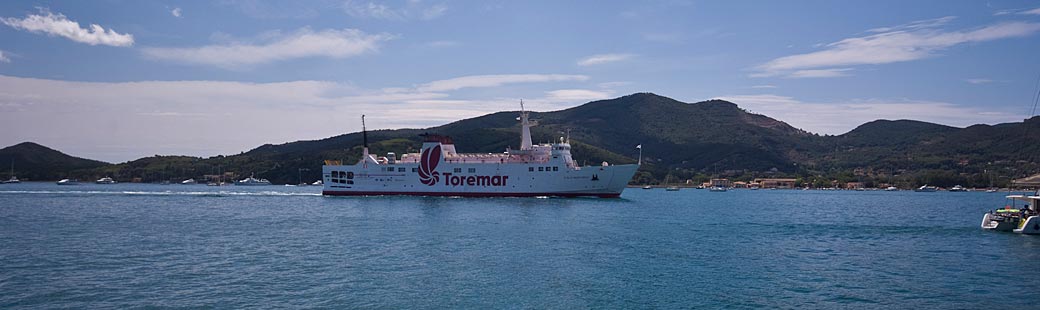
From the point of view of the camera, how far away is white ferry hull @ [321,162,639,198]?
68500mm

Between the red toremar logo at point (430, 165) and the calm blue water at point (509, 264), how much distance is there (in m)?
29.2

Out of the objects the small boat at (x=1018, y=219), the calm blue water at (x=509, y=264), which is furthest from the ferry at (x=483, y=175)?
the small boat at (x=1018, y=219)

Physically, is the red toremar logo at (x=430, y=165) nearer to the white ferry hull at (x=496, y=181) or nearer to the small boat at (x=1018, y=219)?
the white ferry hull at (x=496, y=181)

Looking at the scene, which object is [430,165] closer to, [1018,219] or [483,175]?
[483,175]

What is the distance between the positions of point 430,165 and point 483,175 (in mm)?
5888

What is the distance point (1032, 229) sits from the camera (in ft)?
115

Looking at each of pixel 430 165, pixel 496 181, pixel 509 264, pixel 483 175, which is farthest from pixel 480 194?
pixel 509 264

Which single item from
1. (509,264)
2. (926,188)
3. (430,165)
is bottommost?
(509,264)

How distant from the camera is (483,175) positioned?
233 ft

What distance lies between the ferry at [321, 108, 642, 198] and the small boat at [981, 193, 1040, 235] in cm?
3305

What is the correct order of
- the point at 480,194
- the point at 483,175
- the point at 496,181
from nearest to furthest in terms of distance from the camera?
the point at 496,181 < the point at 483,175 < the point at 480,194

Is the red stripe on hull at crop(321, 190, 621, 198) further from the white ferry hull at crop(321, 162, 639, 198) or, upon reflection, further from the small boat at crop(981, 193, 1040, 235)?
the small boat at crop(981, 193, 1040, 235)

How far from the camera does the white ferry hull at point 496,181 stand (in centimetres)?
6850

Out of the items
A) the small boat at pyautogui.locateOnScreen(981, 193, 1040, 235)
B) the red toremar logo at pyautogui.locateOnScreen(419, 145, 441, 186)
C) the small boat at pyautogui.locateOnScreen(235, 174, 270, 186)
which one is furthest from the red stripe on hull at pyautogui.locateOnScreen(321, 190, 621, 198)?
the small boat at pyautogui.locateOnScreen(235, 174, 270, 186)
